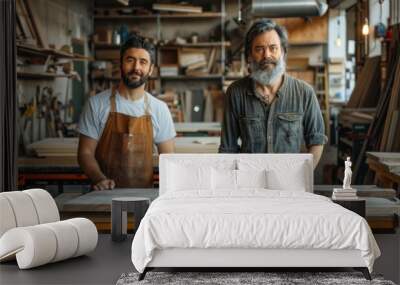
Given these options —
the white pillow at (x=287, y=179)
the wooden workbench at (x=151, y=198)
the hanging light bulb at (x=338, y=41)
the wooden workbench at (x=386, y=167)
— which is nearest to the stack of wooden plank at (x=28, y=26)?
the wooden workbench at (x=151, y=198)

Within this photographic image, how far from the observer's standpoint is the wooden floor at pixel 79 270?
5027 mm

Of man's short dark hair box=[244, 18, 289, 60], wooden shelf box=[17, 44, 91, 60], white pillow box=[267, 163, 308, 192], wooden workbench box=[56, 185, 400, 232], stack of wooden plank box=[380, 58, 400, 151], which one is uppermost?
man's short dark hair box=[244, 18, 289, 60]

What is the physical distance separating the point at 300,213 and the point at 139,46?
9.81 feet

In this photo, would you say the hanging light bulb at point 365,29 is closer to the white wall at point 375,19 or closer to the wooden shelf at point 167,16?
the white wall at point 375,19

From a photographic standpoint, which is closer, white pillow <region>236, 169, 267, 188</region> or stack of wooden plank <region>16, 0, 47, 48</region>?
white pillow <region>236, 169, 267, 188</region>

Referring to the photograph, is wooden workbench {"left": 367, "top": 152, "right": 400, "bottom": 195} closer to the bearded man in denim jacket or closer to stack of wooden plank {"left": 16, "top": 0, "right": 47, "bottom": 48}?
the bearded man in denim jacket

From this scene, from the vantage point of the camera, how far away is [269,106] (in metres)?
7.16

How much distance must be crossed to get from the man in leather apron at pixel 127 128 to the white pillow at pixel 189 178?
95cm

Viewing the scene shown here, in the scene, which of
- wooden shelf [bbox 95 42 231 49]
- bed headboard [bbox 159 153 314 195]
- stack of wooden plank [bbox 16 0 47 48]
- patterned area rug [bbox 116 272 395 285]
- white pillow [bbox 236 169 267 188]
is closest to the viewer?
patterned area rug [bbox 116 272 395 285]

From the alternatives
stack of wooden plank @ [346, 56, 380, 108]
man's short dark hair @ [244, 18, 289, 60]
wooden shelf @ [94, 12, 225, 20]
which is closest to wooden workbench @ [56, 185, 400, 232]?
stack of wooden plank @ [346, 56, 380, 108]

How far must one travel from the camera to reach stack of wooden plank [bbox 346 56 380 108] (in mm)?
7305

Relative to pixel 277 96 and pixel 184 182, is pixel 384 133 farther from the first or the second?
pixel 184 182

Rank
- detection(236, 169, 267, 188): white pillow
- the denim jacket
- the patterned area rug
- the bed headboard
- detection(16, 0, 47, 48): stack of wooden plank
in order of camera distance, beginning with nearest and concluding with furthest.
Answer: the patterned area rug → detection(236, 169, 267, 188): white pillow → the bed headboard → the denim jacket → detection(16, 0, 47, 48): stack of wooden plank

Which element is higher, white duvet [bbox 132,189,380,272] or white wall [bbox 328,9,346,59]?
white wall [bbox 328,9,346,59]
